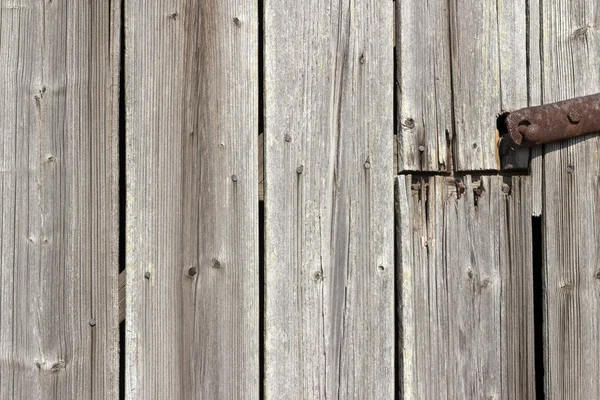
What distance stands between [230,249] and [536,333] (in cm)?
90

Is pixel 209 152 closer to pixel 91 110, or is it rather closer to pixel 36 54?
pixel 91 110

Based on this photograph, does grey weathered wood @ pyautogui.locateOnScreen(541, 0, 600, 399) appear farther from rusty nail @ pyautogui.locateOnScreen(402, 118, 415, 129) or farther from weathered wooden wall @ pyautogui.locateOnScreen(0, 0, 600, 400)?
rusty nail @ pyautogui.locateOnScreen(402, 118, 415, 129)

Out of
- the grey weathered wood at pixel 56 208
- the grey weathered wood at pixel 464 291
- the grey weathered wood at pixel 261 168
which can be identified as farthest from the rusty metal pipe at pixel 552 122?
the grey weathered wood at pixel 56 208

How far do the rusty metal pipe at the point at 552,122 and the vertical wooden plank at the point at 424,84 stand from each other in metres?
0.17

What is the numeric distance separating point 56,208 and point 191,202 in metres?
0.34

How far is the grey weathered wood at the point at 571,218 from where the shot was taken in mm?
1803

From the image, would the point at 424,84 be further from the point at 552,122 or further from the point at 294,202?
the point at 294,202

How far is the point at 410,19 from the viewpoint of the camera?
1791mm

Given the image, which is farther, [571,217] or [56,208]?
[571,217]

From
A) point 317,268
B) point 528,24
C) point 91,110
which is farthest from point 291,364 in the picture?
point 528,24

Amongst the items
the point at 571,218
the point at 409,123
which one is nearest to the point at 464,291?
the point at 571,218

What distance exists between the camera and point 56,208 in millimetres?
1656

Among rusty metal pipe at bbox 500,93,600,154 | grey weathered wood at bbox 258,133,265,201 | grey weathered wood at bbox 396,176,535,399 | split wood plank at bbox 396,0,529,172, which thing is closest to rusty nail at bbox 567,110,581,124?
rusty metal pipe at bbox 500,93,600,154

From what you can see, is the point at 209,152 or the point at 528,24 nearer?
the point at 209,152
